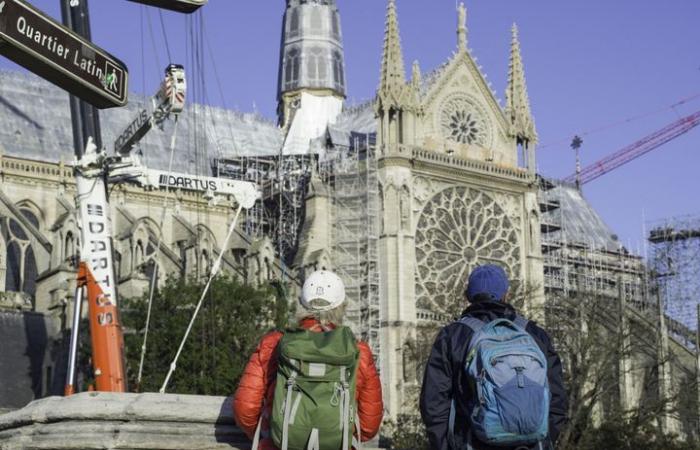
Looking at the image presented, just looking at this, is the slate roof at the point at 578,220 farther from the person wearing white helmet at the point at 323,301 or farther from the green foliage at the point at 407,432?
the person wearing white helmet at the point at 323,301

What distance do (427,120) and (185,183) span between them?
29.2 m

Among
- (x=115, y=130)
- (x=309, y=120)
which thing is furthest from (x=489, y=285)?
(x=309, y=120)

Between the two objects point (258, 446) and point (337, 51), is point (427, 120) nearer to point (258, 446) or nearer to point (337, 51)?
point (337, 51)

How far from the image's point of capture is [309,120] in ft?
185

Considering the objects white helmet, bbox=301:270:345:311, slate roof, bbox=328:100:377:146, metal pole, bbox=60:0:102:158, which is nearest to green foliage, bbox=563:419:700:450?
metal pole, bbox=60:0:102:158

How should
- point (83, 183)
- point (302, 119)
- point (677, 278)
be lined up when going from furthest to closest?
point (677, 278), point (302, 119), point (83, 183)

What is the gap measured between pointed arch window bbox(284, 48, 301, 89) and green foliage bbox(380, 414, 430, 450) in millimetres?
22250

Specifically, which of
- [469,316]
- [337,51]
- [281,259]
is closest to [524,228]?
[281,259]

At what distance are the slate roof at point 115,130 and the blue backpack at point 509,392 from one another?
3755cm

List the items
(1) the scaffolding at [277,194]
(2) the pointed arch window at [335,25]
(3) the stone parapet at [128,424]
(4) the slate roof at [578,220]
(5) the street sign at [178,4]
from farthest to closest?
(4) the slate roof at [578,220] → (2) the pointed arch window at [335,25] → (1) the scaffolding at [277,194] → (5) the street sign at [178,4] → (3) the stone parapet at [128,424]

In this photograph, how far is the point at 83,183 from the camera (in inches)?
794

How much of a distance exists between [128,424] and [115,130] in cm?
4338

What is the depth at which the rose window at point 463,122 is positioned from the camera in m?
49.8

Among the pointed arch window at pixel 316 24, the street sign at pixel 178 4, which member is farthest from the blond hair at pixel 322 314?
the pointed arch window at pixel 316 24
